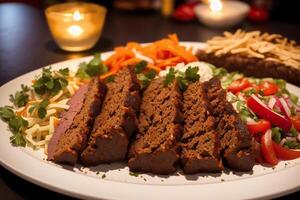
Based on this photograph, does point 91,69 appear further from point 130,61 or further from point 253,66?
point 253,66

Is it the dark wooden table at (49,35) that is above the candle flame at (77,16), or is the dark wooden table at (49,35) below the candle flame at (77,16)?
below

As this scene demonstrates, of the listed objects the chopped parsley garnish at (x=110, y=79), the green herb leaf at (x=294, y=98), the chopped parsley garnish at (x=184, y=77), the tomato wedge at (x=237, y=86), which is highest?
the chopped parsley garnish at (x=184, y=77)

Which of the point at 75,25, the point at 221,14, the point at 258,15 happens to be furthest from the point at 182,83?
the point at 258,15

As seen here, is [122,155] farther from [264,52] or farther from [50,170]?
[264,52]

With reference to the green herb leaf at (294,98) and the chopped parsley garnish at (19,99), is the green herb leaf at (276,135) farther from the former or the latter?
the chopped parsley garnish at (19,99)

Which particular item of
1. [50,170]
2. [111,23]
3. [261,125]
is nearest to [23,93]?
[50,170]

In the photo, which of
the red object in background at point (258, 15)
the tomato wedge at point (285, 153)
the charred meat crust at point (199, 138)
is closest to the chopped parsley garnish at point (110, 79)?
the charred meat crust at point (199, 138)

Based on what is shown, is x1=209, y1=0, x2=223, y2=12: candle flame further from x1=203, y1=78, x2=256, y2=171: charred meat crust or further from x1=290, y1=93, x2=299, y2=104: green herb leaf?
A: x1=203, y1=78, x2=256, y2=171: charred meat crust

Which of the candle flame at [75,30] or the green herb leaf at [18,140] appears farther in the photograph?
the candle flame at [75,30]

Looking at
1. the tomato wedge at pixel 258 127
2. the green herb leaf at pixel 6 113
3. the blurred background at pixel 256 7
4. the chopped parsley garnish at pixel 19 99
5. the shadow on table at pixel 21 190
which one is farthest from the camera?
the blurred background at pixel 256 7
